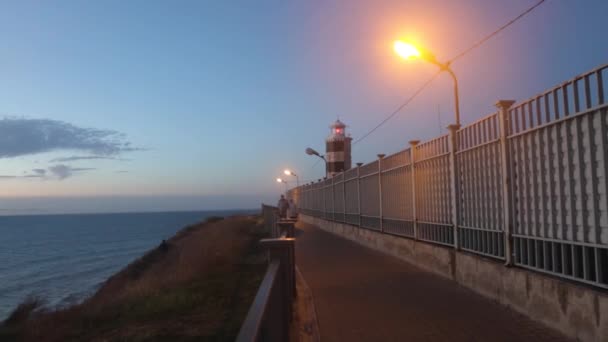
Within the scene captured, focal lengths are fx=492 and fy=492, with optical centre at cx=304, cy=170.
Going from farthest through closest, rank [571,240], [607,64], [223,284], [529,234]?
[223,284], [529,234], [571,240], [607,64]

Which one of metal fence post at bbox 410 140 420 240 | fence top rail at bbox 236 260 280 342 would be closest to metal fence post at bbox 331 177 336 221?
metal fence post at bbox 410 140 420 240

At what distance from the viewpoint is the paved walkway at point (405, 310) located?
5680mm

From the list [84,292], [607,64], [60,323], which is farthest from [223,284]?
[84,292]

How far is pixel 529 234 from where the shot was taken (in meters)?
6.29

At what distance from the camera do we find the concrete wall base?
4887 mm

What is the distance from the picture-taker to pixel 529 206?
628cm

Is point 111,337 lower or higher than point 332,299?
lower

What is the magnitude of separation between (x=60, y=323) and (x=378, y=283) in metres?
9.00

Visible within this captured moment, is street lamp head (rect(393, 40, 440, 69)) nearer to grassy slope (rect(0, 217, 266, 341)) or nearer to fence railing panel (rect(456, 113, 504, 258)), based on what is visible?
fence railing panel (rect(456, 113, 504, 258))

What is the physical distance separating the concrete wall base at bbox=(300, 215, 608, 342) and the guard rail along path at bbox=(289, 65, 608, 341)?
0.01 metres

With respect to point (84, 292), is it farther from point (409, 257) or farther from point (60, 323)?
point (409, 257)

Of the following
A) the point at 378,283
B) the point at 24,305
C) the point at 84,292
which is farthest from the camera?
the point at 84,292

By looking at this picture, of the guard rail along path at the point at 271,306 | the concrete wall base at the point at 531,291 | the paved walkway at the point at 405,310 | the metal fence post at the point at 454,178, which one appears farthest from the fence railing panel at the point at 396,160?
the guard rail along path at the point at 271,306

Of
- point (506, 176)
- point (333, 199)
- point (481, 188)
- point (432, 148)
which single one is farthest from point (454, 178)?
point (333, 199)
